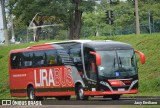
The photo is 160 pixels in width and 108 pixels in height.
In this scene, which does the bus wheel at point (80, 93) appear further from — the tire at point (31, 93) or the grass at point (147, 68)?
the grass at point (147, 68)

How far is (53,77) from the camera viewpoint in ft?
95.4

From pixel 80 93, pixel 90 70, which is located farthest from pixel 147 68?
pixel 90 70

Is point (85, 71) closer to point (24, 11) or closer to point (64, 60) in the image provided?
point (64, 60)

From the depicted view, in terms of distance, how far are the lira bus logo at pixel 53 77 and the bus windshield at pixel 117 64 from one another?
2.79 m

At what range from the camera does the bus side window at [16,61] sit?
32.3m

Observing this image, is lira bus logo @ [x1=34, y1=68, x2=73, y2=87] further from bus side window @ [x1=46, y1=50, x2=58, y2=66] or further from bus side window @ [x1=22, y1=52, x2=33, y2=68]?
bus side window @ [x1=22, y1=52, x2=33, y2=68]

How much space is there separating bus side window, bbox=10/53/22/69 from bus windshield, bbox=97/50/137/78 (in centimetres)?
860

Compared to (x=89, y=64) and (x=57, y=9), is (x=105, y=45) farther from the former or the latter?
(x=57, y=9)

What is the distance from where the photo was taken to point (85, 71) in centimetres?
2594

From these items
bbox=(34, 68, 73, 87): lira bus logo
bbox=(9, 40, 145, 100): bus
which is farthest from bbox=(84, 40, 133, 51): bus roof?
bbox=(34, 68, 73, 87): lira bus logo

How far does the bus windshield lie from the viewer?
2508 centimetres

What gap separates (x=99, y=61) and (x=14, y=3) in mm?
35393

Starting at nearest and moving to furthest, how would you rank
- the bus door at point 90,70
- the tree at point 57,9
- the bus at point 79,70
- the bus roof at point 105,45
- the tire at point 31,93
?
the bus at point 79,70
the bus door at point 90,70
the bus roof at point 105,45
the tire at point 31,93
the tree at point 57,9

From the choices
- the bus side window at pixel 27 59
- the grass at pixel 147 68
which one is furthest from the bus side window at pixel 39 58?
the grass at pixel 147 68
